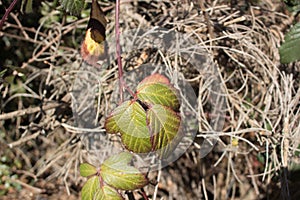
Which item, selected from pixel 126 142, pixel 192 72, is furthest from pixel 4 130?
pixel 126 142

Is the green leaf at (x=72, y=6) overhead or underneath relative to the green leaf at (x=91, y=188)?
overhead

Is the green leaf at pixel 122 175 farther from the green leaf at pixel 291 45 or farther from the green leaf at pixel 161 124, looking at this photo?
the green leaf at pixel 291 45

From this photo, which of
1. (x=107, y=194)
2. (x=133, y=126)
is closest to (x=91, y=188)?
(x=107, y=194)

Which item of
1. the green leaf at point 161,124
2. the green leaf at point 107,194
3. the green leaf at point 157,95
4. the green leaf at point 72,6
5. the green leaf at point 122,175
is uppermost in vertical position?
the green leaf at point 72,6

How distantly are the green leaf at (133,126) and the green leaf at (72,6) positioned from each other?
258 mm

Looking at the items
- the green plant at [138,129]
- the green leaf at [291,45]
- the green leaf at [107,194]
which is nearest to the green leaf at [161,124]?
the green plant at [138,129]

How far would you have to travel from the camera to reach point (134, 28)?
1434 mm

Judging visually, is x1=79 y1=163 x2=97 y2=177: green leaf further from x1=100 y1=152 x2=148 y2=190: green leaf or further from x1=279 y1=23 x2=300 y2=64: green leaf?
Result: x1=279 y1=23 x2=300 y2=64: green leaf

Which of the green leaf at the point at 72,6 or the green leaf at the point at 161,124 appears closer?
Result: the green leaf at the point at 161,124

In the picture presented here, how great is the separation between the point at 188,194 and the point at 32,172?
2.24 ft

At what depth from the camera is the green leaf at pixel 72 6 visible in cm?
101

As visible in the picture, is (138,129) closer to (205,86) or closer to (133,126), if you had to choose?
(133,126)

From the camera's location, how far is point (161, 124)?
88cm

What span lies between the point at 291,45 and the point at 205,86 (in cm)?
27
